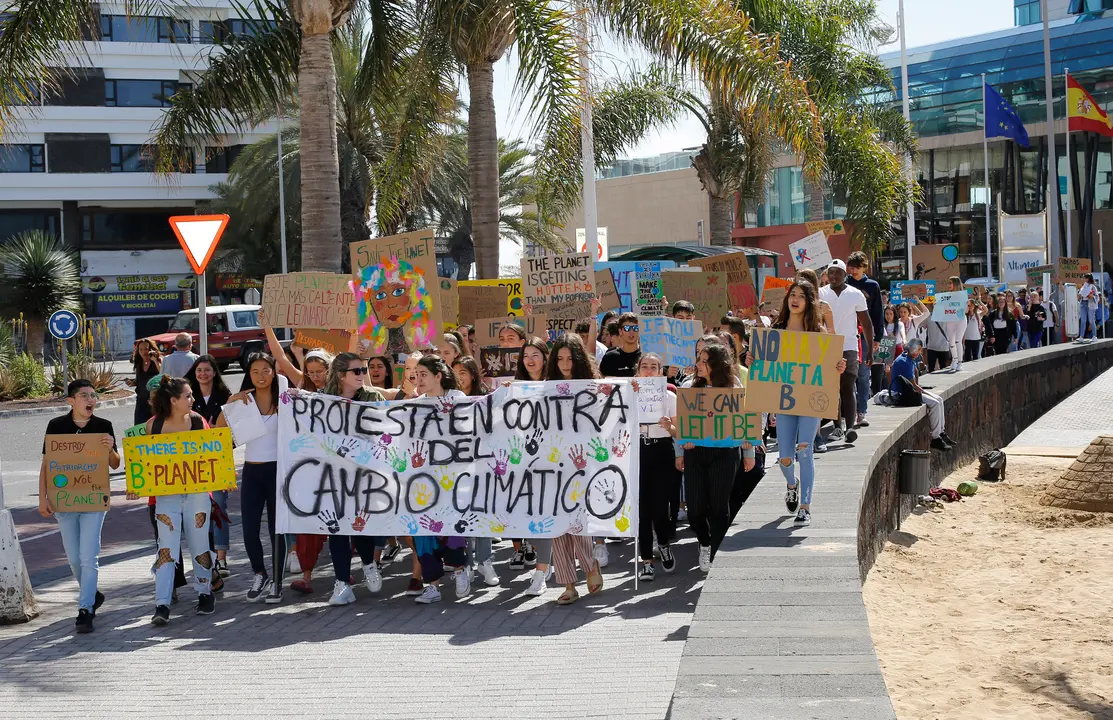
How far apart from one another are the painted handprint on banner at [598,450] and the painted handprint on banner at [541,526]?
0.52 metres

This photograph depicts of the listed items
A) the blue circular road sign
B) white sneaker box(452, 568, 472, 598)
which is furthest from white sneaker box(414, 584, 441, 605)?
the blue circular road sign

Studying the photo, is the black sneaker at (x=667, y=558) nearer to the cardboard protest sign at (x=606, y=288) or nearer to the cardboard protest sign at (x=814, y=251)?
the cardboard protest sign at (x=606, y=288)

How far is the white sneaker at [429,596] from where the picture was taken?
28.4 ft

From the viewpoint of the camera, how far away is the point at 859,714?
380cm

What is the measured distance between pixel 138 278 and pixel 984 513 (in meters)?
54.2

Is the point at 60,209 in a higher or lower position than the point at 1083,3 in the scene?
lower

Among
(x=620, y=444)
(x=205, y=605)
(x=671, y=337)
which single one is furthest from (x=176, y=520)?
(x=671, y=337)

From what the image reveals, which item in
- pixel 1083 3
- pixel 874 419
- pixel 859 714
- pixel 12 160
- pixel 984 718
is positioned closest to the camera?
pixel 859 714

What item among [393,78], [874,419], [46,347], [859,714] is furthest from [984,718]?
[46,347]

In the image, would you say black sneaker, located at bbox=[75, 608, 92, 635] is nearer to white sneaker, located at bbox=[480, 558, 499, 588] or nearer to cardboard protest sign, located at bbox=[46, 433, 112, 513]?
cardboard protest sign, located at bbox=[46, 433, 112, 513]

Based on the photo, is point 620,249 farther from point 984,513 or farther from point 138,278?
point 984,513

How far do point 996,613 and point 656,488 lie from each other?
241 cm

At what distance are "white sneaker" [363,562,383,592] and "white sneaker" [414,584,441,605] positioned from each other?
14.0 inches

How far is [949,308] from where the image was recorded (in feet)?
66.6
